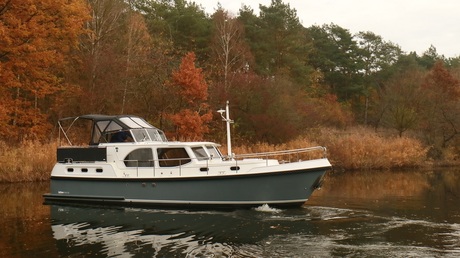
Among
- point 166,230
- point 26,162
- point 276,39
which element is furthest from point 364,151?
point 166,230

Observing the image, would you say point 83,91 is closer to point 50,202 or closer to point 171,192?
point 50,202

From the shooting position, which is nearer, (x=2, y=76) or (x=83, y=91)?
(x=2, y=76)

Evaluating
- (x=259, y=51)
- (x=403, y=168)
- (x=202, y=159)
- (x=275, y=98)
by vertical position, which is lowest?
(x=403, y=168)

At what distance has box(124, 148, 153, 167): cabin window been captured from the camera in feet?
58.7

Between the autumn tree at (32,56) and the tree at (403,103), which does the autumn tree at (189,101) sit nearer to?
the autumn tree at (32,56)

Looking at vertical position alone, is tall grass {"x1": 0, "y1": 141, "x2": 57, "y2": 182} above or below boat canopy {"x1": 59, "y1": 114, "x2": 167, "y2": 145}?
below

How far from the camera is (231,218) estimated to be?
15.7 metres

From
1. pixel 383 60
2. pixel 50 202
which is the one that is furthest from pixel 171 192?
pixel 383 60

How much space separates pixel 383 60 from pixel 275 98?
119 ft

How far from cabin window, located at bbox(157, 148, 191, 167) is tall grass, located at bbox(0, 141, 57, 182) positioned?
11.9 m

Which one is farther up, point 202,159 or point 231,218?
point 202,159

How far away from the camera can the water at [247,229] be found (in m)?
11.8

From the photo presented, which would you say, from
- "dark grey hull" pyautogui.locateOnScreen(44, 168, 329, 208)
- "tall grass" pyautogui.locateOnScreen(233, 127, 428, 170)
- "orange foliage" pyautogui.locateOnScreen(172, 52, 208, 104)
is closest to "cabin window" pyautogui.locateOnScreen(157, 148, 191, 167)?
"dark grey hull" pyautogui.locateOnScreen(44, 168, 329, 208)

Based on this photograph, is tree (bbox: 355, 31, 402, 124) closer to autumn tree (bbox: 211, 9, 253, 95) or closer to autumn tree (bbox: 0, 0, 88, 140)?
autumn tree (bbox: 211, 9, 253, 95)
